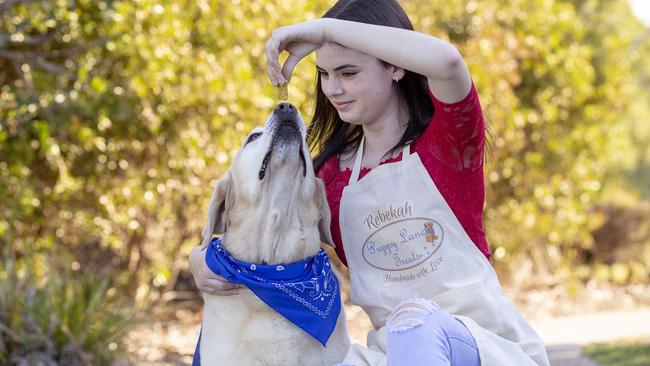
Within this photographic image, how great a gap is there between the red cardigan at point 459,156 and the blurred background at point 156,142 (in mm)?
1705

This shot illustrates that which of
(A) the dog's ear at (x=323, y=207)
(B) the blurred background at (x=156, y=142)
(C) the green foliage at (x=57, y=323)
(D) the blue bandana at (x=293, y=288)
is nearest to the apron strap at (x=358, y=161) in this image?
(A) the dog's ear at (x=323, y=207)

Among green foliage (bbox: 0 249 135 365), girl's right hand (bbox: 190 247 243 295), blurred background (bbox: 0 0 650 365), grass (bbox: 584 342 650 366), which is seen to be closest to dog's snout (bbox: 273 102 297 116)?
girl's right hand (bbox: 190 247 243 295)

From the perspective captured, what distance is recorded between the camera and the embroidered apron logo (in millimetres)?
2961

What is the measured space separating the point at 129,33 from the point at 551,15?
443 centimetres

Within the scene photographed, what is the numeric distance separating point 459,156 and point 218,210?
1055 mm

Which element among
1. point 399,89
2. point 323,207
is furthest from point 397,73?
point 323,207

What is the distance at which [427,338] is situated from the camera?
2.49 meters

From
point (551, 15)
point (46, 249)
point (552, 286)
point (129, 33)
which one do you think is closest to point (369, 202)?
point (129, 33)

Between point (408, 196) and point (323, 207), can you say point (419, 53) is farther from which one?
point (323, 207)

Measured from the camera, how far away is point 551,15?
8.35 metres

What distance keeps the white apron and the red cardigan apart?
38 mm

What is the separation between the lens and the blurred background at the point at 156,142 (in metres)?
5.65

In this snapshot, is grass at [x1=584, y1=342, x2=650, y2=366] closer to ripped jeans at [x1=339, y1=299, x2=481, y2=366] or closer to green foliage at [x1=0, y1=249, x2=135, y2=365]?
green foliage at [x1=0, y1=249, x2=135, y2=365]

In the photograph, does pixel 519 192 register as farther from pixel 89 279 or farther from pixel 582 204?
pixel 89 279
